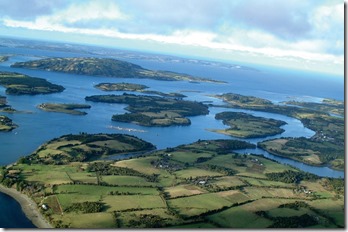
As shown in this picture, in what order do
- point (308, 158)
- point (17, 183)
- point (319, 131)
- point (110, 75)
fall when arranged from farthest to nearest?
point (110, 75) → point (319, 131) → point (308, 158) → point (17, 183)

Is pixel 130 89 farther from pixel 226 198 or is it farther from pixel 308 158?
pixel 226 198

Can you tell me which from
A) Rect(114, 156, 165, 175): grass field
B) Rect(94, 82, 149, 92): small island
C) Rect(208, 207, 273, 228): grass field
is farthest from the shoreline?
Rect(94, 82, 149, 92): small island

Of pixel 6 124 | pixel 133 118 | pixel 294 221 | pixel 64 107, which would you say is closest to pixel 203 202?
pixel 294 221

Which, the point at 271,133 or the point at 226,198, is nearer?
the point at 226,198

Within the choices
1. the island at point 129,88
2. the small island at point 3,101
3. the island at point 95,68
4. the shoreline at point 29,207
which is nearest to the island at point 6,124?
the small island at point 3,101

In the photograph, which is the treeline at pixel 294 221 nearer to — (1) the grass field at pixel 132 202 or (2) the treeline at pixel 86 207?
(1) the grass field at pixel 132 202

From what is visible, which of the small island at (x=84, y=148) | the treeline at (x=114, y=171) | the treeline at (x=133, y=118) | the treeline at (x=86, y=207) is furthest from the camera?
the treeline at (x=133, y=118)

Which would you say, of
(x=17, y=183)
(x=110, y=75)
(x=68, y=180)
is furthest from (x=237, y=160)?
(x=110, y=75)
